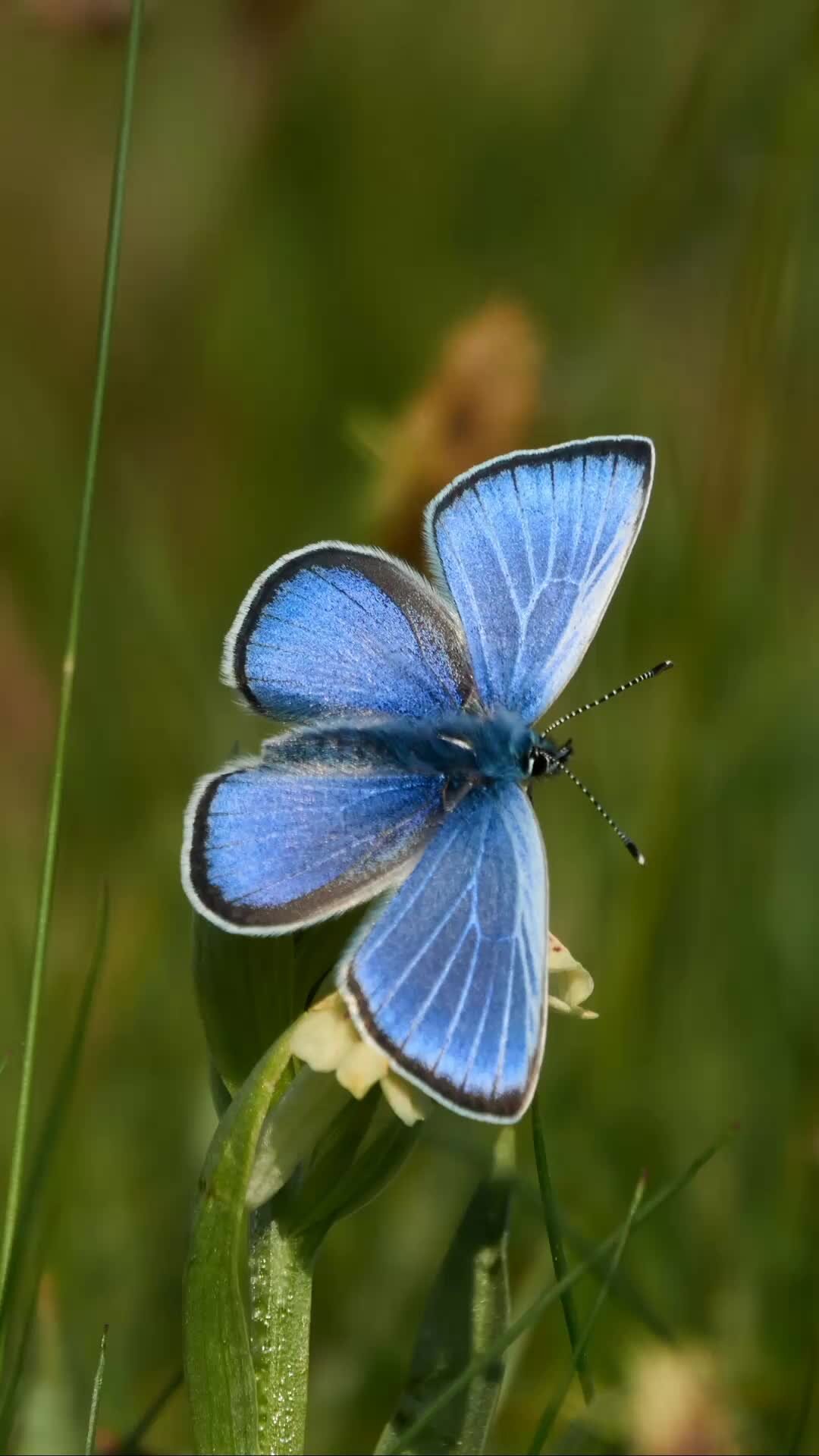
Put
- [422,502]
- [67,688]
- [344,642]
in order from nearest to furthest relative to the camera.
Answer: [67,688] < [344,642] < [422,502]

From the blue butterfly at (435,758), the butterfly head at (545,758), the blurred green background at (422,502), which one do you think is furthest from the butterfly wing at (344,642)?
the blurred green background at (422,502)

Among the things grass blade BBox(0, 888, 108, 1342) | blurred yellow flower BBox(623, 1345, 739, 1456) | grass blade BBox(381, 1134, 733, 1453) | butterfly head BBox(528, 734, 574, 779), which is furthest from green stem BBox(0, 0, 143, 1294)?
blurred yellow flower BBox(623, 1345, 739, 1456)

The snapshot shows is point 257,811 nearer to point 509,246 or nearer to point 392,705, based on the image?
point 392,705

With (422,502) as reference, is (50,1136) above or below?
below

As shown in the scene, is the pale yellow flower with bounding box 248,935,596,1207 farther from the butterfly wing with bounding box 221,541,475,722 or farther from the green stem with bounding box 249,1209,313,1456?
the butterfly wing with bounding box 221,541,475,722

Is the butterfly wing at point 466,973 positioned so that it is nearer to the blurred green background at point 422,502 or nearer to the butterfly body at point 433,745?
the butterfly body at point 433,745

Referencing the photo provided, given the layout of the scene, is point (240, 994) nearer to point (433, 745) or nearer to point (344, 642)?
point (433, 745)

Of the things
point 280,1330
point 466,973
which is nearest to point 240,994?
point 466,973
